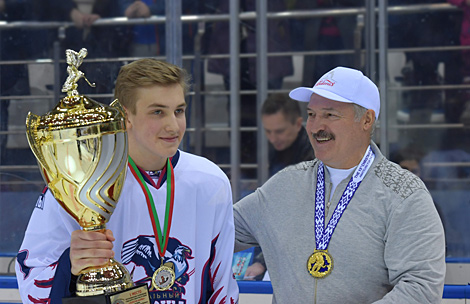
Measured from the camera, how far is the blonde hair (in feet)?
7.36

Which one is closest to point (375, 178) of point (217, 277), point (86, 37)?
point (217, 277)

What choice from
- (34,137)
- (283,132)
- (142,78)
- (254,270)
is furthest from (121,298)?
(283,132)

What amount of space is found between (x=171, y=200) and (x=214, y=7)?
6.09 feet

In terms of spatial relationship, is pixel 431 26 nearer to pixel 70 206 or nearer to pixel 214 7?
pixel 214 7

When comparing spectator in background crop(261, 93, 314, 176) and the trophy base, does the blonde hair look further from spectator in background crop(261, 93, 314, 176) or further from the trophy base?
spectator in background crop(261, 93, 314, 176)

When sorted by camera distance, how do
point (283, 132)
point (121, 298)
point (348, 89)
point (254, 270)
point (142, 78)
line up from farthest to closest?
point (283, 132) < point (254, 270) < point (348, 89) < point (142, 78) < point (121, 298)

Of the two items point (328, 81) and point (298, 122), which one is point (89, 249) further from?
point (298, 122)

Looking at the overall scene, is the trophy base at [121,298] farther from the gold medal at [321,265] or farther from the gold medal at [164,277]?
the gold medal at [321,265]

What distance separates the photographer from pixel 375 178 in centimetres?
251

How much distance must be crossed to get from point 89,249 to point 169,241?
37cm

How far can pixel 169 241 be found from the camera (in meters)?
2.27

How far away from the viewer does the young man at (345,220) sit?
2375 millimetres

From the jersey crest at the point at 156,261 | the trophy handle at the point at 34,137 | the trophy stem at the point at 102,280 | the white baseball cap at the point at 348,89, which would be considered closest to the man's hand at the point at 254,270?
the white baseball cap at the point at 348,89

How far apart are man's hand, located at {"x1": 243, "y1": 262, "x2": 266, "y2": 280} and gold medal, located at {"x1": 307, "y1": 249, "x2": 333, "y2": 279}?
1.31 m
